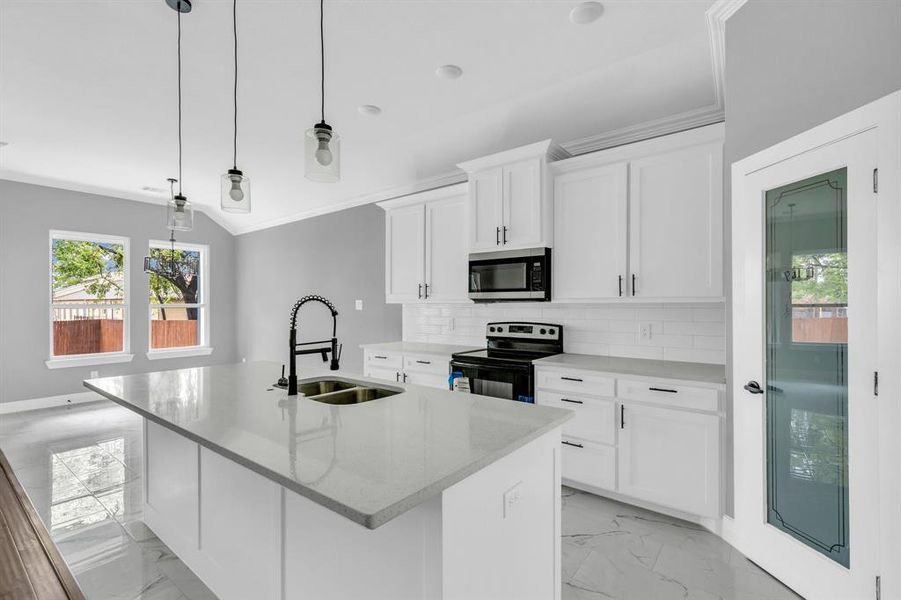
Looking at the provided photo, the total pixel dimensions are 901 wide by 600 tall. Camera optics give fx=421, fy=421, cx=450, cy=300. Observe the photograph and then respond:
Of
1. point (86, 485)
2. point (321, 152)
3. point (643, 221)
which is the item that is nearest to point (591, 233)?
point (643, 221)

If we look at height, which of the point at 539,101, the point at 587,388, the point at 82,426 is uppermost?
the point at 539,101

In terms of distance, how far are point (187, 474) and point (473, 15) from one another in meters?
2.63

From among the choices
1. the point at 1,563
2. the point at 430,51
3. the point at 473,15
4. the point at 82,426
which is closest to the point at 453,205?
the point at 430,51

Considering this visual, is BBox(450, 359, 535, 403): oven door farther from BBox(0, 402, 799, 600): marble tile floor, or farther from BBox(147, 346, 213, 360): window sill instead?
BBox(147, 346, 213, 360): window sill

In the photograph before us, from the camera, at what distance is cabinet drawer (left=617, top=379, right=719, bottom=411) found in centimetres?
231

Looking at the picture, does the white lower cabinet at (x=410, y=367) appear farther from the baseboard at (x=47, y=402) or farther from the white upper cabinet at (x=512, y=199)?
the baseboard at (x=47, y=402)

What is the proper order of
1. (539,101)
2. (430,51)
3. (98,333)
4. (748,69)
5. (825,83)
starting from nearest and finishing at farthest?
(825,83) < (748,69) < (430,51) < (539,101) < (98,333)

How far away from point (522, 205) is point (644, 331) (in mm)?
1292

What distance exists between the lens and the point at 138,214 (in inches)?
232

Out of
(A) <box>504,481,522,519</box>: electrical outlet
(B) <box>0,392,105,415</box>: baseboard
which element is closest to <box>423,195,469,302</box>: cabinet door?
(A) <box>504,481,522,519</box>: electrical outlet

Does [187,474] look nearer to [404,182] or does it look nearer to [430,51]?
[430,51]

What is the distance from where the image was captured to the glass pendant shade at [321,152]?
1733 millimetres

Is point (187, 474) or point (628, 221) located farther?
point (628, 221)

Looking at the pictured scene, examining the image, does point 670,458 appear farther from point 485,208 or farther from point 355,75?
point 355,75
